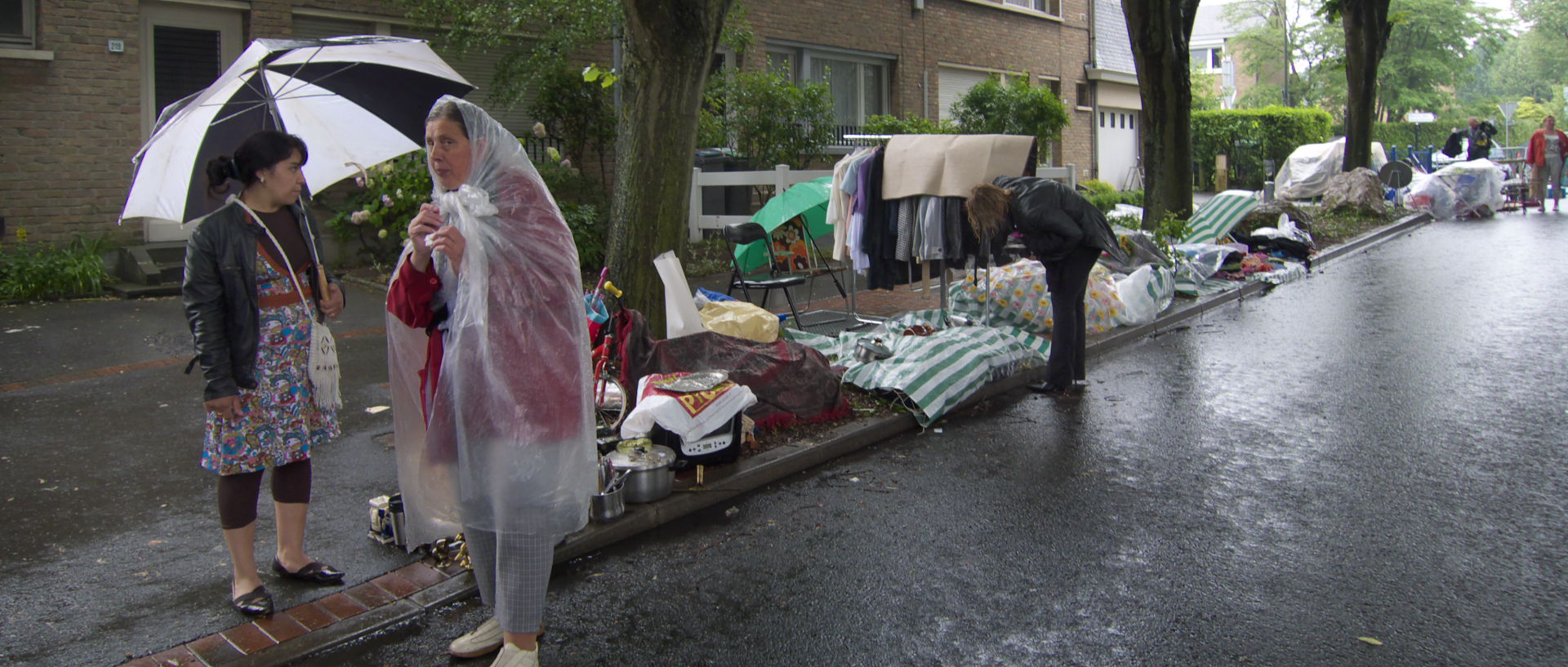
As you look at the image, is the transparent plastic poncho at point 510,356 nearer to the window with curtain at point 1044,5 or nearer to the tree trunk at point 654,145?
the tree trunk at point 654,145

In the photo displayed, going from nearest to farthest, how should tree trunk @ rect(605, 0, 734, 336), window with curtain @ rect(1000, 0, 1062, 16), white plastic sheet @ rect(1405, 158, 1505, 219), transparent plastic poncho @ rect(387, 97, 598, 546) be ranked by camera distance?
transparent plastic poncho @ rect(387, 97, 598, 546) < tree trunk @ rect(605, 0, 734, 336) < white plastic sheet @ rect(1405, 158, 1505, 219) < window with curtain @ rect(1000, 0, 1062, 16)

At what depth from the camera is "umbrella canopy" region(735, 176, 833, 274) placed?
9.91 metres

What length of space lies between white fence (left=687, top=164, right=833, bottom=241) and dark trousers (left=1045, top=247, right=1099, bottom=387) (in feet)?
15.2

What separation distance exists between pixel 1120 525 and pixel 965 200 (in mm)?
4251

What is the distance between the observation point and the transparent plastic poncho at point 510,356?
3.38 m

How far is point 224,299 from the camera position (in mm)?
3975

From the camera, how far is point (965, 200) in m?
8.88

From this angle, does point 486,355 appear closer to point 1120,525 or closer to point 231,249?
point 231,249

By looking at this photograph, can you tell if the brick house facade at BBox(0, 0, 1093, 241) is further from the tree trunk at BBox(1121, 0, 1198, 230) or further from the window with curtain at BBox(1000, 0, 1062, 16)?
the window with curtain at BBox(1000, 0, 1062, 16)

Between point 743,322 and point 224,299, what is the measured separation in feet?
13.2

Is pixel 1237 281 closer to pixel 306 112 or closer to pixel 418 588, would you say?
pixel 306 112

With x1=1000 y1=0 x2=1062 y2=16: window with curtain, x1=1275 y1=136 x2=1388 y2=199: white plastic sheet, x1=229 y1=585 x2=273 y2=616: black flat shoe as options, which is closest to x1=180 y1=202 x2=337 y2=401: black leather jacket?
x1=229 y1=585 x2=273 y2=616: black flat shoe

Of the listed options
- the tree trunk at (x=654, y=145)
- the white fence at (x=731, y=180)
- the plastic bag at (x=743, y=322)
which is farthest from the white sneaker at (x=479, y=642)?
the white fence at (x=731, y=180)

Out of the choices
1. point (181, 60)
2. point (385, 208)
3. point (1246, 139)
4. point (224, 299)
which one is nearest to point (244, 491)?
point (224, 299)
